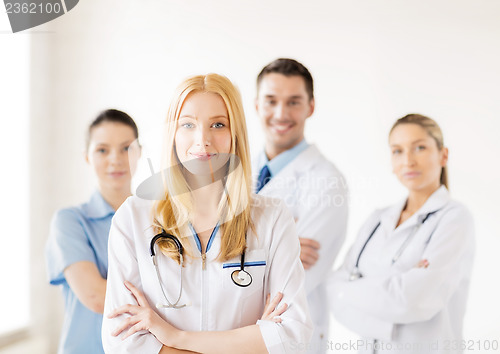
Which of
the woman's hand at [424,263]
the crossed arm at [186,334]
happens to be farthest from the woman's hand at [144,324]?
the woman's hand at [424,263]

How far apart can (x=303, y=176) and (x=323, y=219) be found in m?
0.16

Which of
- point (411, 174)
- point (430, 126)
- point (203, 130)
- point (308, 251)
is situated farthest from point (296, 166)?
point (203, 130)

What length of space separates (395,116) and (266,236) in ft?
2.94

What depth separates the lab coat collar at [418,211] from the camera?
5.81 ft

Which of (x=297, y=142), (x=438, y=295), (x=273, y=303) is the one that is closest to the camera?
(x=273, y=303)

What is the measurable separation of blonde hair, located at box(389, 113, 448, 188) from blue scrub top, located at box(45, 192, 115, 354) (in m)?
1.06

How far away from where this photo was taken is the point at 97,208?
169cm

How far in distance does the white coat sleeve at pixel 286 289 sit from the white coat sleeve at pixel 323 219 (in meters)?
0.44

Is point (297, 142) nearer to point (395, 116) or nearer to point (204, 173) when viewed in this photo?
point (395, 116)

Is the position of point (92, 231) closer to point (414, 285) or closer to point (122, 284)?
point (122, 284)

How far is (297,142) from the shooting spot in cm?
185

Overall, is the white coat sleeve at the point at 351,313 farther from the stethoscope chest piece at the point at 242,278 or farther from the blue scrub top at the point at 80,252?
the blue scrub top at the point at 80,252

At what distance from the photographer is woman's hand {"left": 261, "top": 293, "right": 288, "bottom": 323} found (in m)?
1.18

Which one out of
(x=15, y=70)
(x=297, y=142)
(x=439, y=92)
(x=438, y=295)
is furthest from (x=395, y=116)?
(x=15, y=70)
